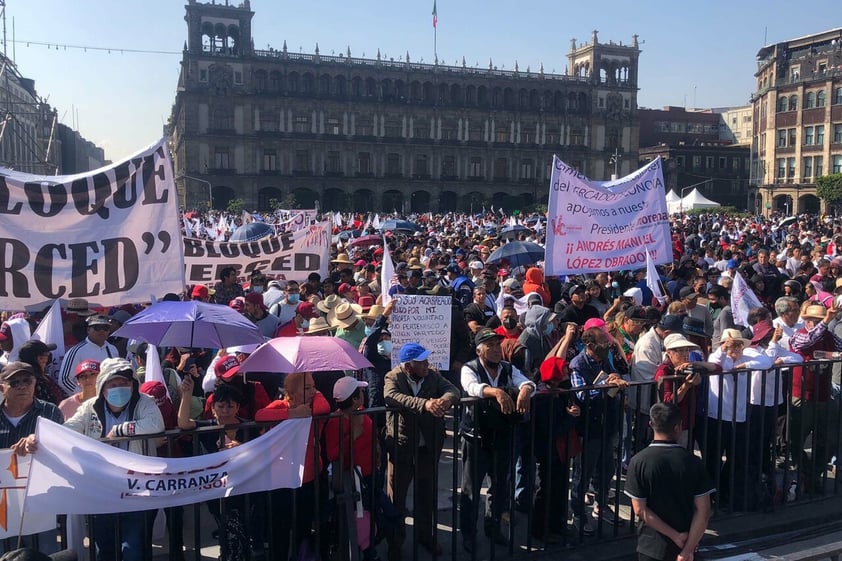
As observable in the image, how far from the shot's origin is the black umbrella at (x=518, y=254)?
13.2 meters

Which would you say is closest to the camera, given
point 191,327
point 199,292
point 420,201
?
point 191,327

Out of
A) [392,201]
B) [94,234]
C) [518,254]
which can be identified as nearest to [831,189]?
[392,201]

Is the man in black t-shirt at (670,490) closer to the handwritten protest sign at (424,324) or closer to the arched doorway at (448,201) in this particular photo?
the handwritten protest sign at (424,324)

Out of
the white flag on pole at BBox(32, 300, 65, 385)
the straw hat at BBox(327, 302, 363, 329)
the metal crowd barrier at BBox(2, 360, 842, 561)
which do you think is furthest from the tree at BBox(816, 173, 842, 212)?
the white flag on pole at BBox(32, 300, 65, 385)

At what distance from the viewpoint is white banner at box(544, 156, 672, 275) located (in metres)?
8.77

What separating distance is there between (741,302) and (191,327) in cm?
595

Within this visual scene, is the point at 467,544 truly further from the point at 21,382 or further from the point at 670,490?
the point at 21,382

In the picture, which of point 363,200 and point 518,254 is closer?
point 518,254

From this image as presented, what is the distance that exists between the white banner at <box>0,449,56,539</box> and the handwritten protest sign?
2.85 m

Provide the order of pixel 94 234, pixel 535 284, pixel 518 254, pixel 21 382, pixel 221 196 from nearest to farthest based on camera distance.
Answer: pixel 21 382
pixel 94 234
pixel 535 284
pixel 518 254
pixel 221 196

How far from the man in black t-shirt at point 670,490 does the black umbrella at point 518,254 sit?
358 inches

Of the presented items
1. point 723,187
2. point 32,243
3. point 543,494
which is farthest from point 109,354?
point 723,187

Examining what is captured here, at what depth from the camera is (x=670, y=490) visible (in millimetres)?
4039

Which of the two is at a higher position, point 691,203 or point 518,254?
point 691,203
